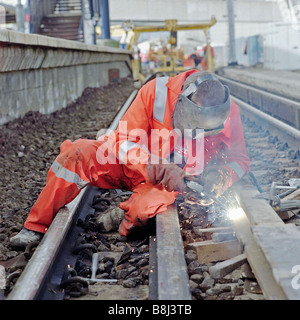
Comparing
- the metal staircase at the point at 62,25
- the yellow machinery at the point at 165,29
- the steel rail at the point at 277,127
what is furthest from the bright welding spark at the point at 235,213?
the metal staircase at the point at 62,25

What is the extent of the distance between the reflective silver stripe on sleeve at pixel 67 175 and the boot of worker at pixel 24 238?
1.41 feet

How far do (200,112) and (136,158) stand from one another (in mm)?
604

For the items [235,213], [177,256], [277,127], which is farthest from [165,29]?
[177,256]

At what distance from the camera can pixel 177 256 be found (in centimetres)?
279

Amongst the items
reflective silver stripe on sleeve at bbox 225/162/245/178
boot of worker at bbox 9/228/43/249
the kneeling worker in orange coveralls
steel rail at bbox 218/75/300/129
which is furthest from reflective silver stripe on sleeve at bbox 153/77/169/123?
steel rail at bbox 218/75/300/129

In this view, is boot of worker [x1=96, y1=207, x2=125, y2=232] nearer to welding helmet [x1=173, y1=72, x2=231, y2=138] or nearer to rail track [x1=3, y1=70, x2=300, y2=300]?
rail track [x1=3, y1=70, x2=300, y2=300]

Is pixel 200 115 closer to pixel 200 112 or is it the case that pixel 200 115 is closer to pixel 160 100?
pixel 200 112

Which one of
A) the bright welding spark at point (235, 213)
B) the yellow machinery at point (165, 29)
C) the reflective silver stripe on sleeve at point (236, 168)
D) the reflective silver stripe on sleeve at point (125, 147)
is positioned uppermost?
the yellow machinery at point (165, 29)

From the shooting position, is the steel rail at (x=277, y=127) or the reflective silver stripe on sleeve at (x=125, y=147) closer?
the reflective silver stripe on sleeve at (x=125, y=147)

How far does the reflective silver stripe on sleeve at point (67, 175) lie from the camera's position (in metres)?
3.50

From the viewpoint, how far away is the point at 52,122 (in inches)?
332

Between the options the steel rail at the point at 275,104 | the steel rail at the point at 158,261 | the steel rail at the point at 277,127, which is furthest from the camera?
the steel rail at the point at 275,104

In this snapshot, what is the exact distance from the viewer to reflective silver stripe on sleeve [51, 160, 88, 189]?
350 centimetres

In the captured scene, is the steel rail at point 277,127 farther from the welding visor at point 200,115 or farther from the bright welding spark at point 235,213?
the welding visor at point 200,115
